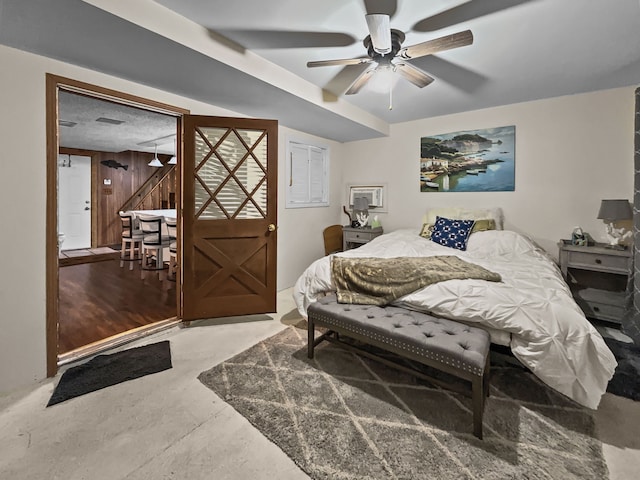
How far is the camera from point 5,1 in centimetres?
157

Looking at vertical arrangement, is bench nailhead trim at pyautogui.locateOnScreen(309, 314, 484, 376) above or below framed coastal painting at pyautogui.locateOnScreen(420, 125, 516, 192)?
below

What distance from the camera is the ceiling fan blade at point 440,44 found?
1860 mm

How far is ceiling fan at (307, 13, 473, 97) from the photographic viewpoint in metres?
1.83

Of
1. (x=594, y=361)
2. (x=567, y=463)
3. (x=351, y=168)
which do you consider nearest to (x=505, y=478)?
(x=567, y=463)

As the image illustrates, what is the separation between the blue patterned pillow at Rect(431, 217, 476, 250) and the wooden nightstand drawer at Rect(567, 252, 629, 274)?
3.15ft

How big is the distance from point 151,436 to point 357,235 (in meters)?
3.65

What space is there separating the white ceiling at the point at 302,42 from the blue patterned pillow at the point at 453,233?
4.61 feet

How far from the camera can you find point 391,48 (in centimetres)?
212

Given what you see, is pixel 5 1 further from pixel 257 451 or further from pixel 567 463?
pixel 567 463

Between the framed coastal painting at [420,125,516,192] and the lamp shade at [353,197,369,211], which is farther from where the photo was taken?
the lamp shade at [353,197,369,211]

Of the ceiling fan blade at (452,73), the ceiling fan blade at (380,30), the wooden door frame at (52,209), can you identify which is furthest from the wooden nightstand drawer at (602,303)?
the wooden door frame at (52,209)

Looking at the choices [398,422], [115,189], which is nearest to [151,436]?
[398,422]

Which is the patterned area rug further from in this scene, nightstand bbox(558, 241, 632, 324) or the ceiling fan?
the ceiling fan

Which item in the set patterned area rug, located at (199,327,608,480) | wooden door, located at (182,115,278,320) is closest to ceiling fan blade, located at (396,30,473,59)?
wooden door, located at (182,115,278,320)
